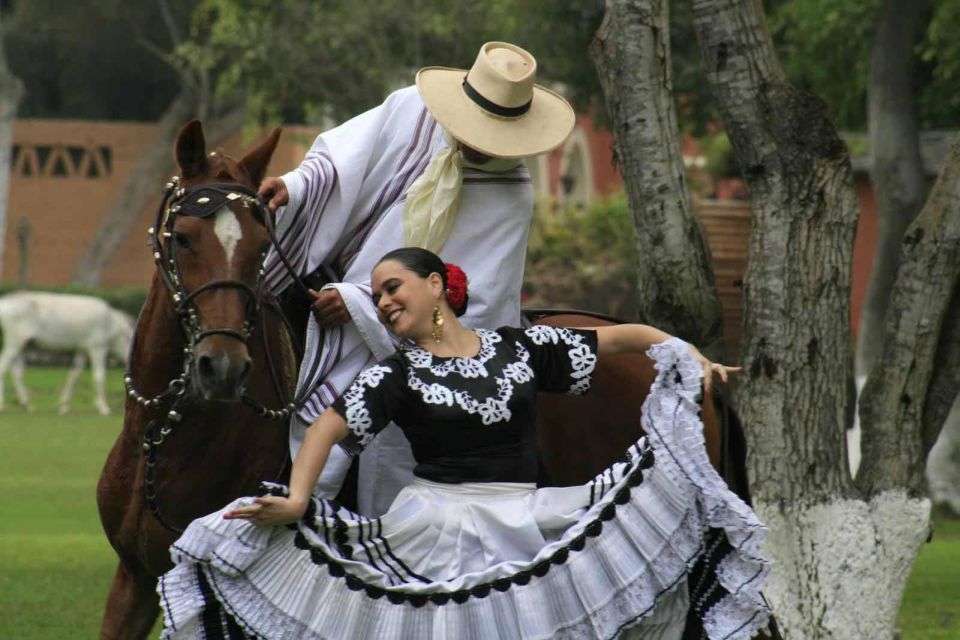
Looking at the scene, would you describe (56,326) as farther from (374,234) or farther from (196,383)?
(196,383)

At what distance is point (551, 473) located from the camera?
5.47 metres

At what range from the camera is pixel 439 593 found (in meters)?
4.50

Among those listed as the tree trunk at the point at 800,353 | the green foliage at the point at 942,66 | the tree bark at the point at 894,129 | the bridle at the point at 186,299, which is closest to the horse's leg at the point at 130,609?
the bridle at the point at 186,299

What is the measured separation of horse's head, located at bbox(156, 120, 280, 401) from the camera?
4484 mm

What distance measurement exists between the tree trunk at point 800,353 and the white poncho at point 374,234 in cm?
146

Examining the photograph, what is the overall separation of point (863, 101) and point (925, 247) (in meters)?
9.12

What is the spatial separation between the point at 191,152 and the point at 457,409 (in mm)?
1067

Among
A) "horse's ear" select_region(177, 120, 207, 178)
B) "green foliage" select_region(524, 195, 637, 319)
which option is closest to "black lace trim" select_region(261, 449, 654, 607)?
"horse's ear" select_region(177, 120, 207, 178)

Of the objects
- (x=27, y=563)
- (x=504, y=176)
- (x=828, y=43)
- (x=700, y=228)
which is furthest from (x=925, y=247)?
(x=828, y=43)

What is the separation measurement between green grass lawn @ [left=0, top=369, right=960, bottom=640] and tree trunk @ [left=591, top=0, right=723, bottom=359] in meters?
2.59

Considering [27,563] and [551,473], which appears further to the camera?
[27,563]

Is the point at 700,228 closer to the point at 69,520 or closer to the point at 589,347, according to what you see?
the point at 589,347

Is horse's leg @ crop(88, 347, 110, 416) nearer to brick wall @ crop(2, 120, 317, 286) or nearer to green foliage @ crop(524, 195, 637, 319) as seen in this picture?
green foliage @ crop(524, 195, 637, 319)

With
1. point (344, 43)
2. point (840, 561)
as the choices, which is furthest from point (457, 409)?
point (344, 43)
